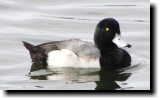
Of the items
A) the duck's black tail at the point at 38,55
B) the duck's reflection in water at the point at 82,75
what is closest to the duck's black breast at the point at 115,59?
the duck's reflection in water at the point at 82,75

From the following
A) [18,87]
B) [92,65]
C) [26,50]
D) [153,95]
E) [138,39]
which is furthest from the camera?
[138,39]

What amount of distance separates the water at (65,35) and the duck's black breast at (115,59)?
151 mm

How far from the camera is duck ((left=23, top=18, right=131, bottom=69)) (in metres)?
7.80

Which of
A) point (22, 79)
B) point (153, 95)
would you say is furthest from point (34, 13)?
point (153, 95)

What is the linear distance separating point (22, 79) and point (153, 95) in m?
2.49

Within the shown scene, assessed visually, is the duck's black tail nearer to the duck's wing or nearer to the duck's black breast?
the duck's wing

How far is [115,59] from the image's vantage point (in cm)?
803

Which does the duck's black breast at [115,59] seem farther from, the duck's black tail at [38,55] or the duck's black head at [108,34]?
the duck's black tail at [38,55]

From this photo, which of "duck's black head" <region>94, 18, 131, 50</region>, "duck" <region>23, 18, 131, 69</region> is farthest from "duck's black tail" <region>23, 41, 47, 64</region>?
"duck's black head" <region>94, 18, 131, 50</region>

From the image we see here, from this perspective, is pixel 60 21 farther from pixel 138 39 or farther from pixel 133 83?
pixel 133 83

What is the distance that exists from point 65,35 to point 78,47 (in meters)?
1.69

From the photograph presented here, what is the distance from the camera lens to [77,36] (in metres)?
9.41

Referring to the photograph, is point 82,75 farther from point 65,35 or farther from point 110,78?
point 65,35

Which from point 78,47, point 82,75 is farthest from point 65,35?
point 82,75
